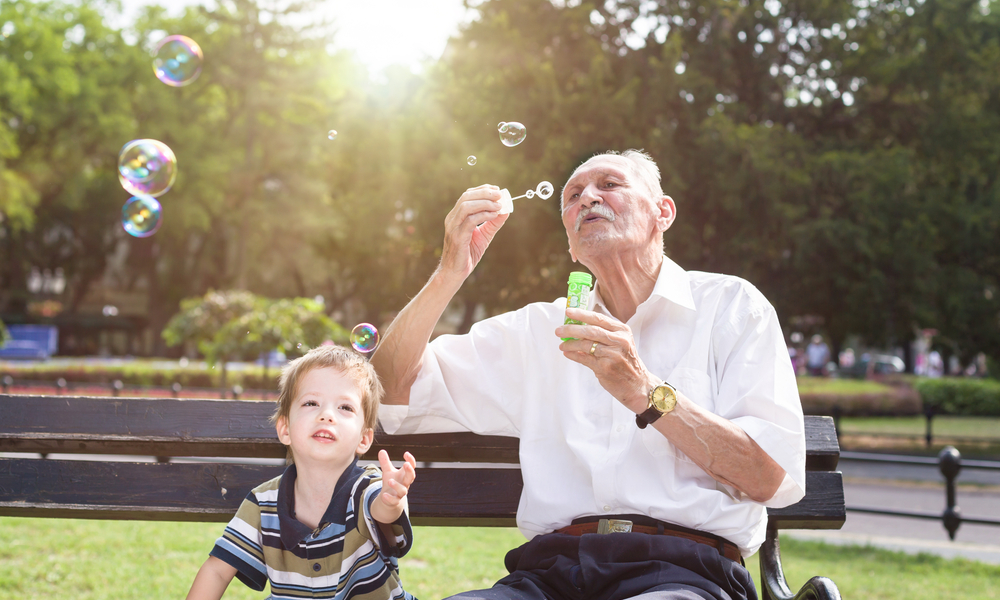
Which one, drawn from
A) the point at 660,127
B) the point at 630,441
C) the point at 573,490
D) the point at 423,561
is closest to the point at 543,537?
the point at 573,490

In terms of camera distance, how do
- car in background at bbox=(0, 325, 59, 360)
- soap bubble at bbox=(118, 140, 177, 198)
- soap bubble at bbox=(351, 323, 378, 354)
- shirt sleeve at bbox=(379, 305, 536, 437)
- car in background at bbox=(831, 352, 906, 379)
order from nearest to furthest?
shirt sleeve at bbox=(379, 305, 536, 437) → soap bubble at bbox=(351, 323, 378, 354) → soap bubble at bbox=(118, 140, 177, 198) → car in background at bbox=(0, 325, 59, 360) → car in background at bbox=(831, 352, 906, 379)

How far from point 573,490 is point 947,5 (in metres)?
16.6

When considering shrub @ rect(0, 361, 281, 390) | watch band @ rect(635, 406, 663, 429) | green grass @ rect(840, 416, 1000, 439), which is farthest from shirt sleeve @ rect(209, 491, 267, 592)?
green grass @ rect(840, 416, 1000, 439)

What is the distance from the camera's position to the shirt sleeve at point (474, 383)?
2830 mm

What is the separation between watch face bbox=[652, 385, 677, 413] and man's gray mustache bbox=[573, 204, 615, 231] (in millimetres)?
691

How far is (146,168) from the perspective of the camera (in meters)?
5.63

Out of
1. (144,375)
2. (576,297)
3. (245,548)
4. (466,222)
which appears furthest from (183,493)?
(144,375)

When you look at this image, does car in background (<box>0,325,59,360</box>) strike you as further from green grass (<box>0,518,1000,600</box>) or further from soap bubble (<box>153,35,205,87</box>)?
green grass (<box>0,518,1000,600</box>)

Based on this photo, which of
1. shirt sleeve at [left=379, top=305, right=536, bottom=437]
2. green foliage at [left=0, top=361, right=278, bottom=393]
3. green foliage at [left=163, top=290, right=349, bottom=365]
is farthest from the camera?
green foliage at [left=0, top=361, right=278, bottom=393]

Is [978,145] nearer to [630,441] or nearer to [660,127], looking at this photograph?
[660,127]

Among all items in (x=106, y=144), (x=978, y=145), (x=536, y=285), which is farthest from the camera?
(x=106, y=144)

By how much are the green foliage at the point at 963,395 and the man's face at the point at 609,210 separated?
19582 millimetres

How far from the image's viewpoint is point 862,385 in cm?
1980

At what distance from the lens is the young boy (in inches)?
89.3
